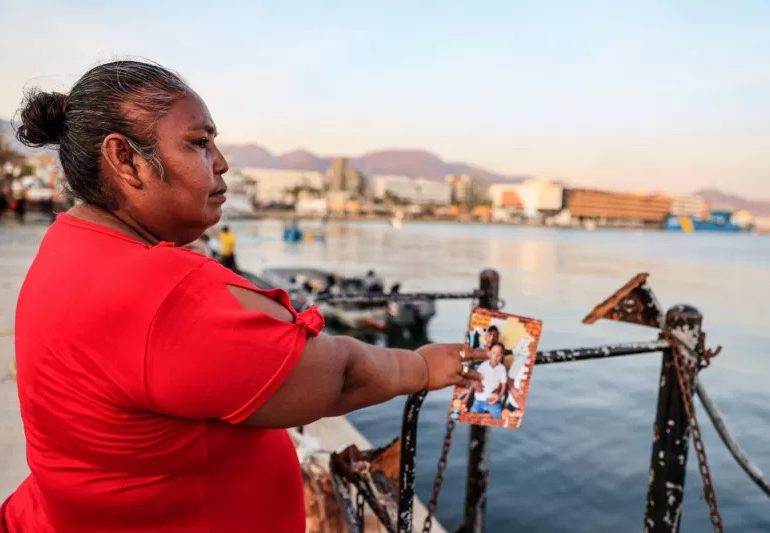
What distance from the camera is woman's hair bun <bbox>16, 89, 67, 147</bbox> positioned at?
138 cm

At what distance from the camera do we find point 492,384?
181 cm

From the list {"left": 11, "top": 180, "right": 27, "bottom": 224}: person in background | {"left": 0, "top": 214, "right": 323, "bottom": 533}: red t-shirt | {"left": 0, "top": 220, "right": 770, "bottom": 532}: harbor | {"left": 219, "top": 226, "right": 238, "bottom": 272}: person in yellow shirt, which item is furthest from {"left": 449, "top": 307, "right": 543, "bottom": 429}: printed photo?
{"left": 11, "top": 180, "right": 27, "bottom": 224}: person in background

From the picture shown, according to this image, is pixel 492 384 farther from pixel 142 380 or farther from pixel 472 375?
pixel 142 380

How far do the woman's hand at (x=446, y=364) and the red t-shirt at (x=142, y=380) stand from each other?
41 centimetres

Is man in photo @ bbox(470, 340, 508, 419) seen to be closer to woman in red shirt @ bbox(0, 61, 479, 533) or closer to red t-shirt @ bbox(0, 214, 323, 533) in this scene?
woman in red shirt @ bbox(0, 61, 479, 533)

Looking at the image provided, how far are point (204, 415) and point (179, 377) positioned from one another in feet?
0.37

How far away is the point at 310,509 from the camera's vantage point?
3131 mm

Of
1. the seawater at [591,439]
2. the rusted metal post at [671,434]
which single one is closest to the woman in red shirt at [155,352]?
the rusted metal post at [671,434]

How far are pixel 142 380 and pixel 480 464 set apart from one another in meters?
3.79

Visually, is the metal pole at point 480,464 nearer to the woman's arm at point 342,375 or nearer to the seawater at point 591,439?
the seawater at point 591,439

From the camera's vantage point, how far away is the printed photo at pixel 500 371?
175 cm

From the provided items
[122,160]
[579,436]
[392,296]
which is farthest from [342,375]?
[579,436]

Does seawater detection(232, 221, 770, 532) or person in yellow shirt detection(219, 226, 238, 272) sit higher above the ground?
person in yellow shirt detection(219, 226, 238, 272)

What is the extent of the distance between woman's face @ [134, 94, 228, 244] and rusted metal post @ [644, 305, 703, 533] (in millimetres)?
2196
